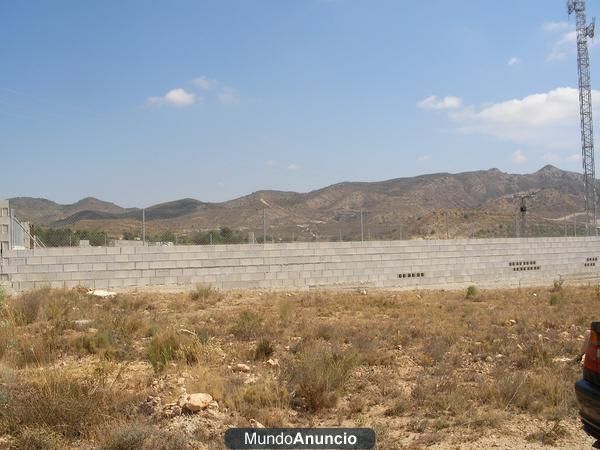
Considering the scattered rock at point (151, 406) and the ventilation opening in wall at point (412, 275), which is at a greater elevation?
the ventilation opening in wall at point (412, 275)

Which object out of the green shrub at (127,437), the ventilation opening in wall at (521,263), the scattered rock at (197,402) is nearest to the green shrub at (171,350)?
the scattered rock at (197,402)

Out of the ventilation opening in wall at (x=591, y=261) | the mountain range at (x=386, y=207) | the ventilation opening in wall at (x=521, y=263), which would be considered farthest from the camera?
the mountain range at (x=386, y=207)

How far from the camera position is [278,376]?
7258 mm

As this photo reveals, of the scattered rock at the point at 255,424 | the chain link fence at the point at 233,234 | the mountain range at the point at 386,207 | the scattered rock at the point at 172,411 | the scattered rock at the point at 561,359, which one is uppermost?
the mountain range at the point at 386,207

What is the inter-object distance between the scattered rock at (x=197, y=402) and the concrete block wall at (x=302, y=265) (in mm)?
11141

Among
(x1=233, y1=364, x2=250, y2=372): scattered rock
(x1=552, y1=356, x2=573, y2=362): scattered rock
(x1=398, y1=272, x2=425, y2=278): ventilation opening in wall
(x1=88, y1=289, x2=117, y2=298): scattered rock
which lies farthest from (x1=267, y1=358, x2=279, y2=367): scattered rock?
(x1=398, y1=272, x2=425, y2=278): ventilation opening in wall

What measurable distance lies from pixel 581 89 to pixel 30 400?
41.9 m

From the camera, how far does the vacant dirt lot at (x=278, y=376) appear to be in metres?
5.55

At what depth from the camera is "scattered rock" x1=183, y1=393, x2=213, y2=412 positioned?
5.95 metres

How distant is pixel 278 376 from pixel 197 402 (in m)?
1.50

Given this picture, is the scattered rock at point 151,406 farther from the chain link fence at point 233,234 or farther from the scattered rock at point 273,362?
the chain link fence at point 233,234

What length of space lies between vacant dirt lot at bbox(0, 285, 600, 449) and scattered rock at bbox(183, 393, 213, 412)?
2 cm

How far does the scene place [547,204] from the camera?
7756 centimetres

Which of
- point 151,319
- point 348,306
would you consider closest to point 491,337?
point 348,306
